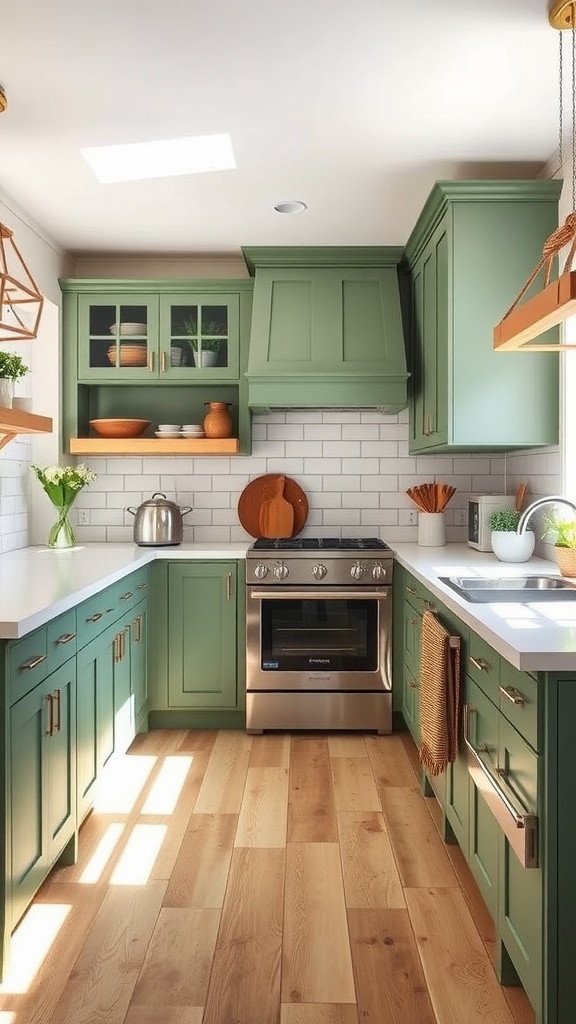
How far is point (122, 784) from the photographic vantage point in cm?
337

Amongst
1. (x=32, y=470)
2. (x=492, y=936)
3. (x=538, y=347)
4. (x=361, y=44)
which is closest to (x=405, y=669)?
(x=492, y=936)

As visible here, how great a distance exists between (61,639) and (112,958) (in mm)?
915

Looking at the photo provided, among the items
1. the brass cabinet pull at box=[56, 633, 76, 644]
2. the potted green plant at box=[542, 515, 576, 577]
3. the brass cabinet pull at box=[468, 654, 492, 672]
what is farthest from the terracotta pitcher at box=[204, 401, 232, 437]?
the brass cabinet pull at box=[468, 654, 492, 672]

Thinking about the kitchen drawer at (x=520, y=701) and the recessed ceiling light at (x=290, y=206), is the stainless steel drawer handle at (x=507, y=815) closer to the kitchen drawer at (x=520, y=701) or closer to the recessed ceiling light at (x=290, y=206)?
the kitchen drawer at (x=520, y=701)

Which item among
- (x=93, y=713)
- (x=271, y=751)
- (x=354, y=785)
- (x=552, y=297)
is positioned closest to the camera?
(x=552, y=297)

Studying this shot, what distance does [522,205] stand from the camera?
329 cm

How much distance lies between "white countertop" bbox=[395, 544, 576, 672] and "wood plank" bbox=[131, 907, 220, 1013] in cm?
115

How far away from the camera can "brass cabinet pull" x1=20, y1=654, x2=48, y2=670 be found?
82.9 inches

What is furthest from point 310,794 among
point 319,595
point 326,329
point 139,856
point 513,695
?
point 326,329

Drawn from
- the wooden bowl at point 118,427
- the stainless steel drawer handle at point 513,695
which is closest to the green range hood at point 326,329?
the wooden bowl at point 118,427

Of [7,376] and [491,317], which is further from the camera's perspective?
[491,317]

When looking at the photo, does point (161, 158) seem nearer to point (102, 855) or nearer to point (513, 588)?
point (513, 588)

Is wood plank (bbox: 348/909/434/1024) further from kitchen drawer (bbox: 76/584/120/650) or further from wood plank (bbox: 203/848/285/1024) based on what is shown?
kitchen drawer (bbox: 76/584/120/650)

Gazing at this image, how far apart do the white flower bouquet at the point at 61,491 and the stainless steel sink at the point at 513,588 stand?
6.77 ft
